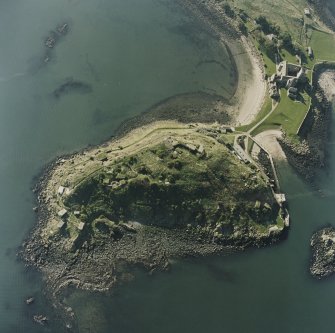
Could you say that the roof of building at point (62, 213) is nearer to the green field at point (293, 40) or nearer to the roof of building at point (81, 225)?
the roof of building at point (81, 225)


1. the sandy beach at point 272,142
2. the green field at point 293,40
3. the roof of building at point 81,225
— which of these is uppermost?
the green field at point 293,40

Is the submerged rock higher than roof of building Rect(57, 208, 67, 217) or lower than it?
higher

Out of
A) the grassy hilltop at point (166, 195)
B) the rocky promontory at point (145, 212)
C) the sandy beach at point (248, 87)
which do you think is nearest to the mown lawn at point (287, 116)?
the sandy beach at point (248, 87)

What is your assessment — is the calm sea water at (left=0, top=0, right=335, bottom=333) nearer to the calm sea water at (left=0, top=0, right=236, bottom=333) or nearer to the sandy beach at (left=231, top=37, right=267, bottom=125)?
the calm sea water at (left=0, top=0, right=236, bottom=333)

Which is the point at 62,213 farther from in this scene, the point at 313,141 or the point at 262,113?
the point at 313,141

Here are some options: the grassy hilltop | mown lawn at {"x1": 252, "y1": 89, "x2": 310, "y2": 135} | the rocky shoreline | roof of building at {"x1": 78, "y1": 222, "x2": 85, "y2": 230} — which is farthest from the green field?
roof of building at {"x1": 78, "y1": 222, "x2": 85, "y2": 230}

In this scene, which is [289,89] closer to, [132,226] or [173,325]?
[132,226]

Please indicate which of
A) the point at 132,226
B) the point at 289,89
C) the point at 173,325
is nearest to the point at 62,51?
the point at 132,226
